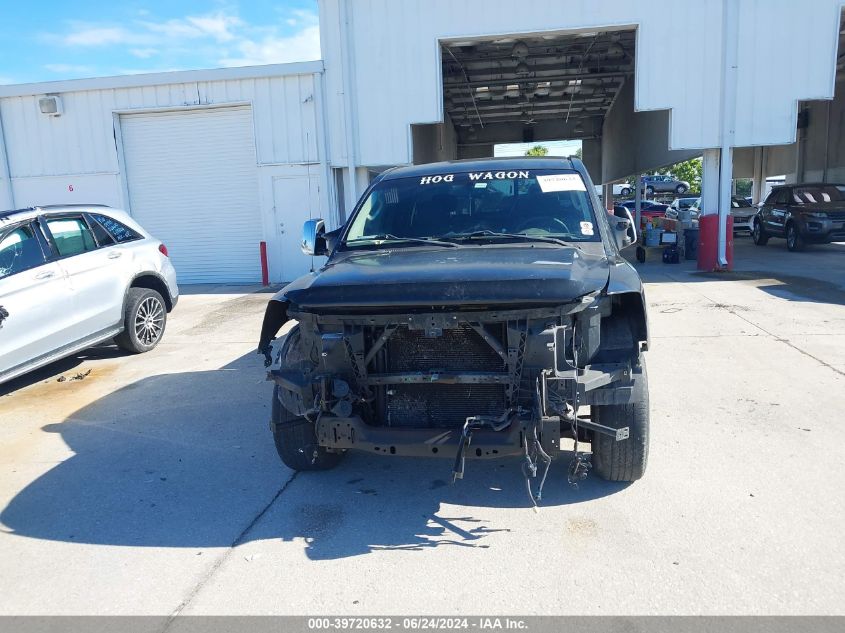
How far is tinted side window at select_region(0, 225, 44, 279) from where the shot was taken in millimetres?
6168

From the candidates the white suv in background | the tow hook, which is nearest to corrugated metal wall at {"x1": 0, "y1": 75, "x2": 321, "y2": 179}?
the white suv in background

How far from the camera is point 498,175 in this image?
16.1 feet

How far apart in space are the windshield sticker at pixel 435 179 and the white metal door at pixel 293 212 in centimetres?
909

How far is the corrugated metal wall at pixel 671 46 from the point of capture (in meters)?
A: 12.5

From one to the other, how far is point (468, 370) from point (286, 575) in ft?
4.42

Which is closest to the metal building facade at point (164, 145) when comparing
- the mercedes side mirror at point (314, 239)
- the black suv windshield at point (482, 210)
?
the mercedes side mirror at point (314, 239)

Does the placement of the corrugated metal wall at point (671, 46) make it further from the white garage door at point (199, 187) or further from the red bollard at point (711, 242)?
the white garage door at point (199, 187)

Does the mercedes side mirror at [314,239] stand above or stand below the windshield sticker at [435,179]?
below

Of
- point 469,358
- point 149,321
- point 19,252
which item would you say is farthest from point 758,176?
point 469,358

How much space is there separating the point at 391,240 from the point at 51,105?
43.8ft

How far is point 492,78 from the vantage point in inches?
760

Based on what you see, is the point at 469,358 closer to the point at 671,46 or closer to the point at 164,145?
the point at 671,46
